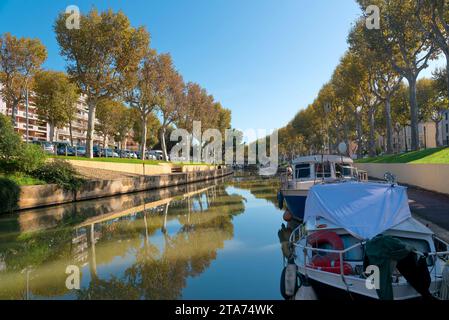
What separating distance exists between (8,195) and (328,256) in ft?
51.1

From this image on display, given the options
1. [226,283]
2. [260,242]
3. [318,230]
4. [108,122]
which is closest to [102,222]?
[260,242]

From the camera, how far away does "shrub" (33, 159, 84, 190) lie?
20578 mm

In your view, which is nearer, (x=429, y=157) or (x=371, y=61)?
(x=429, y=157)

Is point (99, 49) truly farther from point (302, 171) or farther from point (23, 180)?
point (302, 171)

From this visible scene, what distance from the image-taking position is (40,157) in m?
20.6

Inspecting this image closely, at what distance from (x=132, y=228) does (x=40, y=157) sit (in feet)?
32.5

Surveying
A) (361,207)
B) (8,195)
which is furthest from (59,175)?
(361,207)

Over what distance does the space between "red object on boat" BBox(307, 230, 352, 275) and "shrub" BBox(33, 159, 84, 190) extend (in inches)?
673

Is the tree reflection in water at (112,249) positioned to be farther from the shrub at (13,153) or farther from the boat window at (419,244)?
the boat window at (419,244)

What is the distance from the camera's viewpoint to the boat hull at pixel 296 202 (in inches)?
555

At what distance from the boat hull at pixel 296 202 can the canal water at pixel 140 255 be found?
2.67ft

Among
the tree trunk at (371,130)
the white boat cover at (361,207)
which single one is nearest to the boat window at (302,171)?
the white boat cover at (361,207)

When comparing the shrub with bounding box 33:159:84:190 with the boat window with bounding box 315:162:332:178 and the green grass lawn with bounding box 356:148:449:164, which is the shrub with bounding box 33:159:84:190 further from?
the green grass lawn with bounding box 356:148:449:164

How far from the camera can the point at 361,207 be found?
24.6 ft
